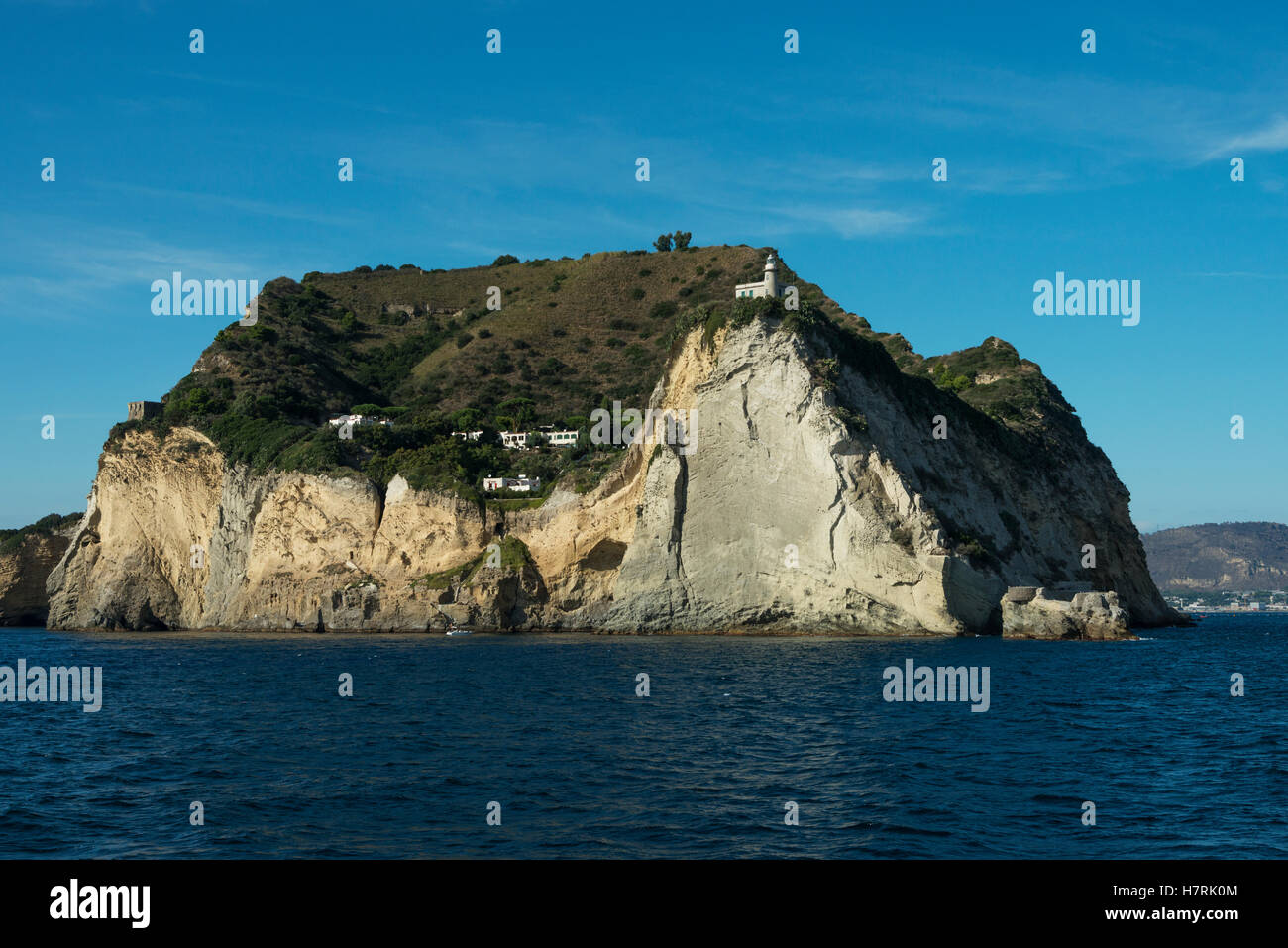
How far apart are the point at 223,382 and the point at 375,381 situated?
2954 centimetres

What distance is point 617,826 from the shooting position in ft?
54.7

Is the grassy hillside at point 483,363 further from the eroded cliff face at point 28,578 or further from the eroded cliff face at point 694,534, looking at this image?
the eroded cliff face at point 28,578

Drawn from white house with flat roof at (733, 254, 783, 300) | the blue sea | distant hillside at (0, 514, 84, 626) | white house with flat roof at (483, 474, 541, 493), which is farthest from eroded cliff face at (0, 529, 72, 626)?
white house with flat roof at (733, 254, 783, 300)

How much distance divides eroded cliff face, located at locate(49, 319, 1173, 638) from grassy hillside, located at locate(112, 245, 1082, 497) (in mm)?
2291

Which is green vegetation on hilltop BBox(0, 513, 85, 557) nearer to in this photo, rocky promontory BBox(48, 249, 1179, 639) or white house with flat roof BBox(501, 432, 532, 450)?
rocky promontory BBox(48, 249, 1179, 639)

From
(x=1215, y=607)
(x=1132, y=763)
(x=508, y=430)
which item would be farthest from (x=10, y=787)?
(x=1215, y=607)

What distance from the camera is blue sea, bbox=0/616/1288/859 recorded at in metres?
16.3

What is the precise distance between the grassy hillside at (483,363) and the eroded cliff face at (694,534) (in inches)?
90.2

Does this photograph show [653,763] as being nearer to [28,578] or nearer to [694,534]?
[694,534]

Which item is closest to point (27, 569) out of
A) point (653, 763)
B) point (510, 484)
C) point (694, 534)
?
point (510, 484)

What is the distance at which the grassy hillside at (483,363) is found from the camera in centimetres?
6731

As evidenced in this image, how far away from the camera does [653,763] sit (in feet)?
71.2
